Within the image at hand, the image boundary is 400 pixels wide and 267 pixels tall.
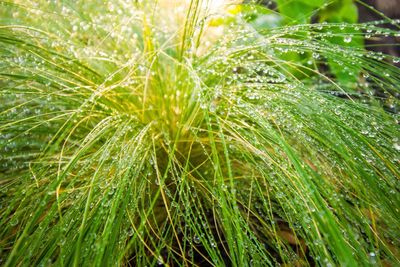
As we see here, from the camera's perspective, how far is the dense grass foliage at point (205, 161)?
0.85m

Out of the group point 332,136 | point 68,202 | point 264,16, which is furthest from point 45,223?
point 264,16

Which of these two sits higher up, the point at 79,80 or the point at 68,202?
the point at 79,80

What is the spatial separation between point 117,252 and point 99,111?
0.43m

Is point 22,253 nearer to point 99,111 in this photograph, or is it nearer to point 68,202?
point 68,202

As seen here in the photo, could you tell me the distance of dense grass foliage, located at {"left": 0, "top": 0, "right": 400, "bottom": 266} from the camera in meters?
0.85

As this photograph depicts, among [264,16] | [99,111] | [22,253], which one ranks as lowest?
[22,253]

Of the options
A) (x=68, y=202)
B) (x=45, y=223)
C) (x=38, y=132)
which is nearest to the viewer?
(x=45, y=223)

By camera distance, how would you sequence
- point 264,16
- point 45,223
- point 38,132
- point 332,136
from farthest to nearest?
point 264,16 < point 38,132 < point 332,136 < point 45,223

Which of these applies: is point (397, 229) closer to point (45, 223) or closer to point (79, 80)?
point (45, 223)

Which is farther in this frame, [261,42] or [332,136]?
[261,42]

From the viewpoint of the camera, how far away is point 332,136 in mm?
952

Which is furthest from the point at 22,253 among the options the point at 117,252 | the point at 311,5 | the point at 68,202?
the point at 311,5

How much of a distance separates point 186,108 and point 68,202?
17.8 inches

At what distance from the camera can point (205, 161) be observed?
1.07m
